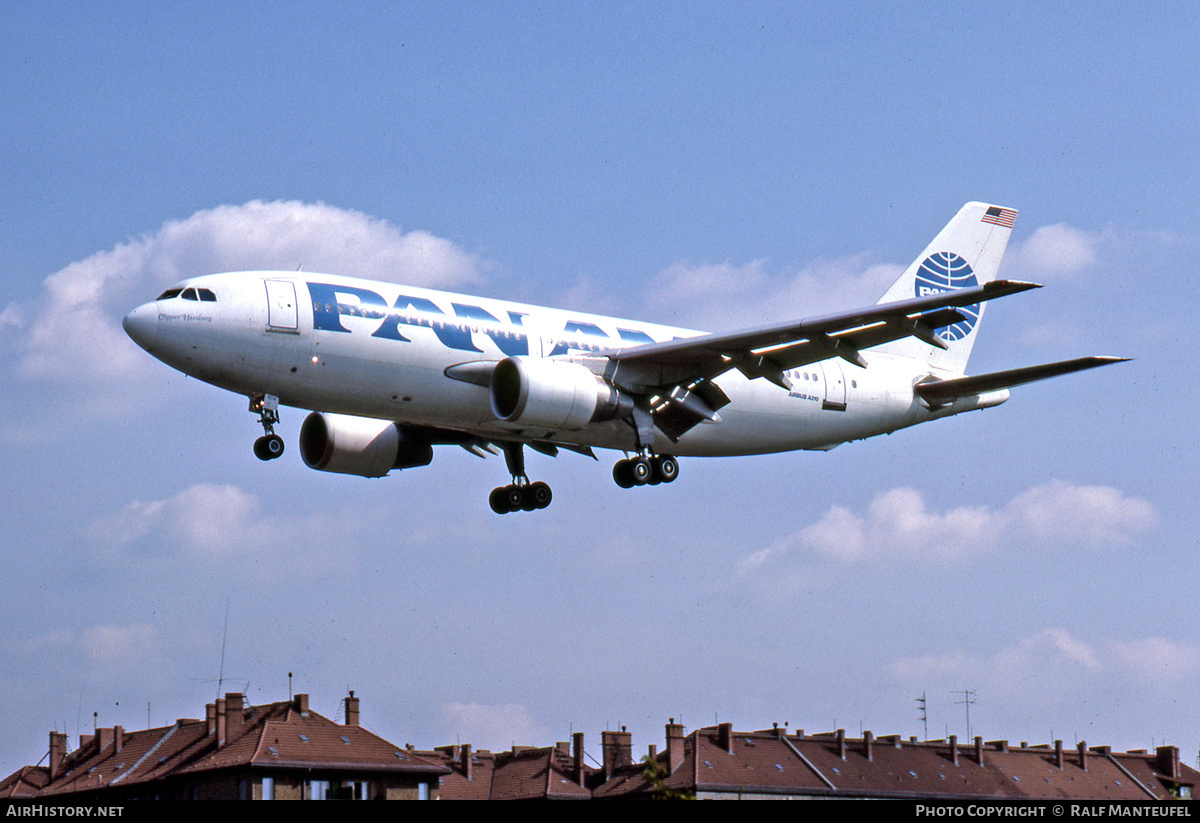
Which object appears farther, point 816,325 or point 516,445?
point 516,445

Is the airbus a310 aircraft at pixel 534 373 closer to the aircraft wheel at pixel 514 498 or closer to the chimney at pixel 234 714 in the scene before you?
the aircraft wheel at pixel 514 498

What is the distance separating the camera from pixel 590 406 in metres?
38.8

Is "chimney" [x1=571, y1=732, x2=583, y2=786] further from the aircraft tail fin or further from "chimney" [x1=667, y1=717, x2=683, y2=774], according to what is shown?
the aircraft tail fin

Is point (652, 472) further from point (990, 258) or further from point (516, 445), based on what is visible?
point (990, 258)

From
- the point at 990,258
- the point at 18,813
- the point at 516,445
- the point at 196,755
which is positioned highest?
the point at 990,258

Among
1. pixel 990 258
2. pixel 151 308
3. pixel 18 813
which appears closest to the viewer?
pixel 18 813

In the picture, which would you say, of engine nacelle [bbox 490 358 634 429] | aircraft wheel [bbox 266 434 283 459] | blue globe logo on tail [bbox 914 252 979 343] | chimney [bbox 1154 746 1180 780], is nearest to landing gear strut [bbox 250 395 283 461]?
aircraft wheel [bbox 266 434 283 459]

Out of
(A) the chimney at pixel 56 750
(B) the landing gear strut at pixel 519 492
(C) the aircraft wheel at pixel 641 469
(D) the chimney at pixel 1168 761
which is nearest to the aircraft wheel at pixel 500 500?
(B) the landing gear strut at pixel 519 492

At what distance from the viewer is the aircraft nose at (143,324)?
116 ft

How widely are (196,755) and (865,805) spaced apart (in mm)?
61681

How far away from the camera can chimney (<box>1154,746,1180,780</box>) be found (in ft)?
362

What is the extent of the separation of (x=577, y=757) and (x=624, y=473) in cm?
5196

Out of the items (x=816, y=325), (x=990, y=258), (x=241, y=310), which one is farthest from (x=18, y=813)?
(x=990, y=258)

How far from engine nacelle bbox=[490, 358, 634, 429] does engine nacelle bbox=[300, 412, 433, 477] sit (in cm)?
642
